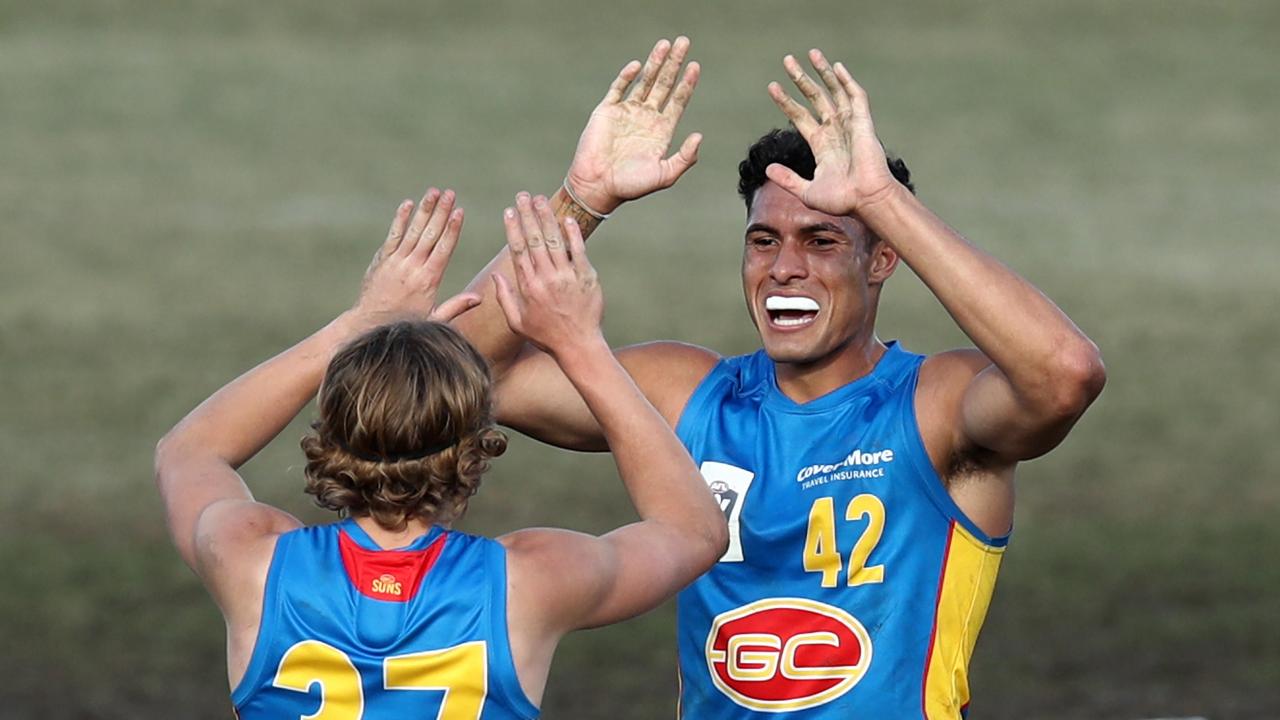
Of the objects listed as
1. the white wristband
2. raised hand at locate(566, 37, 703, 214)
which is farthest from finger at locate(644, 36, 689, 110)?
the white wristband

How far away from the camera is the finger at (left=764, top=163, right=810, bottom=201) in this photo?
15.8 feet

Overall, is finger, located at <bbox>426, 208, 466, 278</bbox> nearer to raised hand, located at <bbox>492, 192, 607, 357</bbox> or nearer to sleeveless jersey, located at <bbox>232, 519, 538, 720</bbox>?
raised hand, located at <bbox>492, 192, 607, 357</bbox>

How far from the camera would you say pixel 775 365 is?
557 cm

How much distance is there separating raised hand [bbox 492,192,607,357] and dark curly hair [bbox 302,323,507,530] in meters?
0.30

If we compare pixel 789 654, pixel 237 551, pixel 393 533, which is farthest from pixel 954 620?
pixel 237 551

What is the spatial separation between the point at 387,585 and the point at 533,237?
828 mm

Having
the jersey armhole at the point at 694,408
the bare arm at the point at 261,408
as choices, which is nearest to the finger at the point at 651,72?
the bare arm at the point at 261,408

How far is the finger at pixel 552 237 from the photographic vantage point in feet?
13.9

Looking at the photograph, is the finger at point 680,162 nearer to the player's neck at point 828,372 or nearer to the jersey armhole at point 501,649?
the player's neck at point 828,372

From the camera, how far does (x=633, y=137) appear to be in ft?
17.2

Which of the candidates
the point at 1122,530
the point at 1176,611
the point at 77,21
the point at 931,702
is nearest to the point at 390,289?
the point at 931,702

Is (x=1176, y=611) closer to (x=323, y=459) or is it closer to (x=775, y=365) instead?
(x=775, y=365)

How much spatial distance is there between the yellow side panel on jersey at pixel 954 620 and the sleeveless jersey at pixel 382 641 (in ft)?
5.05

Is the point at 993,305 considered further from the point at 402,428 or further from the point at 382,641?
the point at 382,641
